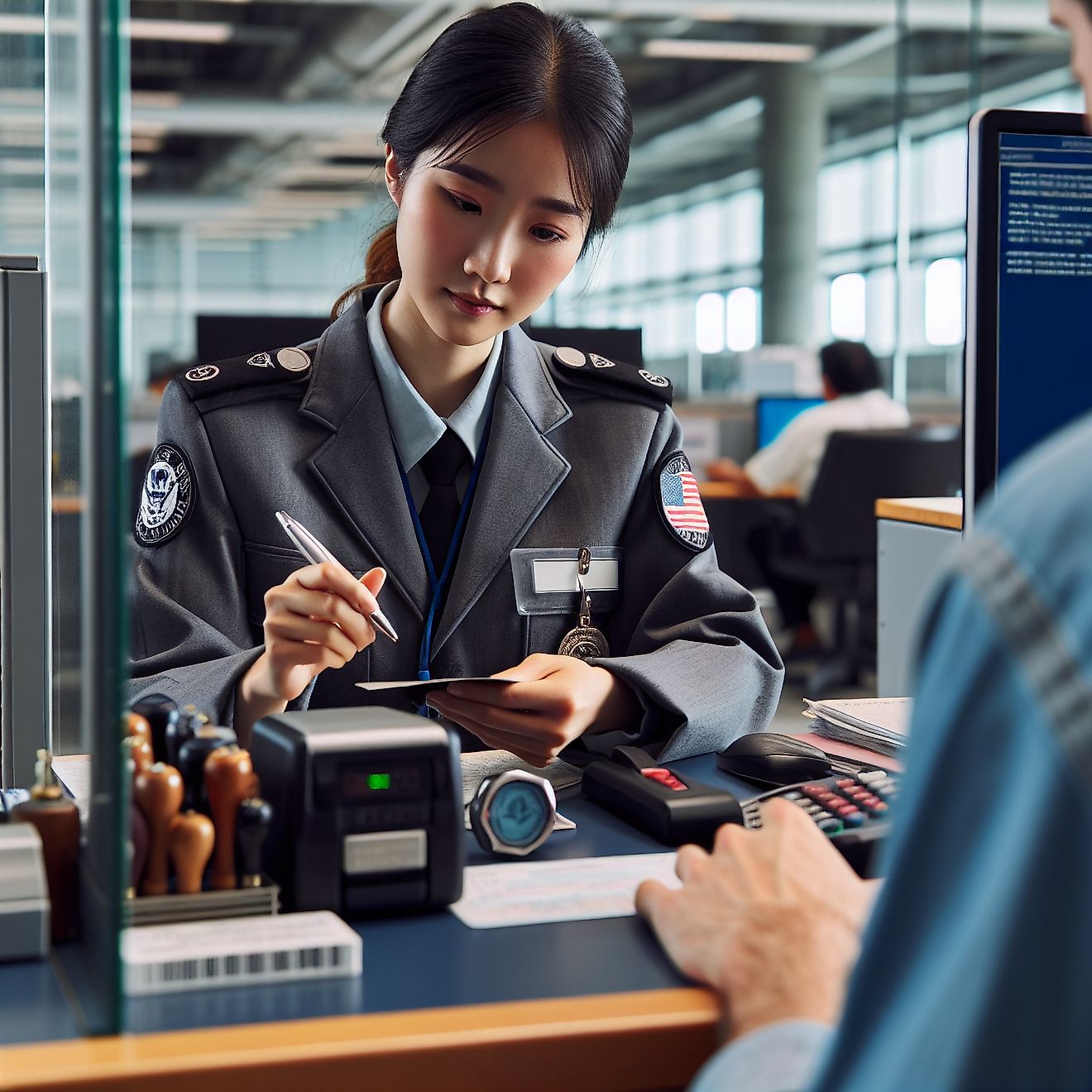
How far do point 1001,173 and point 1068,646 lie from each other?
87 cm

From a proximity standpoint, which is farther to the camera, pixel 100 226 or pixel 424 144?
pixel 424 144

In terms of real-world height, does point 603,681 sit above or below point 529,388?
below

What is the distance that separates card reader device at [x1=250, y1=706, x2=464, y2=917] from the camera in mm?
800

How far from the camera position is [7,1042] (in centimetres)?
65

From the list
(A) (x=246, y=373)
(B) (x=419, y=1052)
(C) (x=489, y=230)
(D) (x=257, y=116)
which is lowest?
(B) (x=419, y=1052)

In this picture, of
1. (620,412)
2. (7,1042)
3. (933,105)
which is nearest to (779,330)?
(933,105)

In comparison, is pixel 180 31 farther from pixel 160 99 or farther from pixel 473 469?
pixel 473 469

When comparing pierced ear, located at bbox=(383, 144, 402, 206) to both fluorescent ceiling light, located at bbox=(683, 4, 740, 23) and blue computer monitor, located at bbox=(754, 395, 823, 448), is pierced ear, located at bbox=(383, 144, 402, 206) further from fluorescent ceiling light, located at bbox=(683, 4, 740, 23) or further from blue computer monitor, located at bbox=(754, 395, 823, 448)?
fluorescent ceiling light, located at bbox=(683, 4, 740, 23)

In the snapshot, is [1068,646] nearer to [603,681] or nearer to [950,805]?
[950,805]

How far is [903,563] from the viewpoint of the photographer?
1.93 meters

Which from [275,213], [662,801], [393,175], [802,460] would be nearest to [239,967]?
[662,801]

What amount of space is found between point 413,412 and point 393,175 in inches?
10.2

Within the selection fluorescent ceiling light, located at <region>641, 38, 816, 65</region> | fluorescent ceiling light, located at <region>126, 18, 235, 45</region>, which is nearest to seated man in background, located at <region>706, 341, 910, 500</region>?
fluorescent ceiling light, located at <region>641, 38, 816, 65</region>

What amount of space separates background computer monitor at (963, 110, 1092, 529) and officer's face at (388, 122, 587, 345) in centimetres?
44
